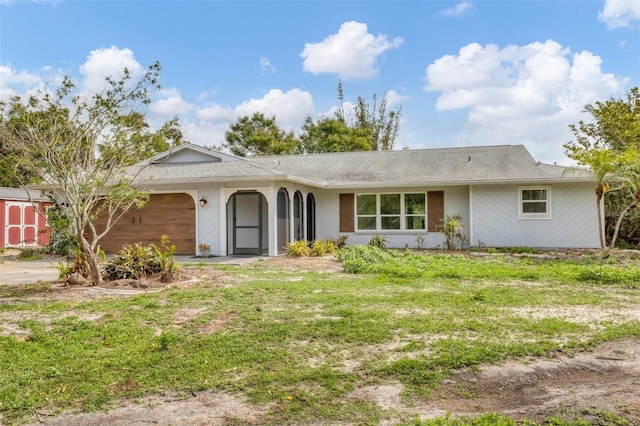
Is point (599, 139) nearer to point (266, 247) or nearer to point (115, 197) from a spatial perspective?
point (266, 247)

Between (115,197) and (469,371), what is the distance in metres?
7.34

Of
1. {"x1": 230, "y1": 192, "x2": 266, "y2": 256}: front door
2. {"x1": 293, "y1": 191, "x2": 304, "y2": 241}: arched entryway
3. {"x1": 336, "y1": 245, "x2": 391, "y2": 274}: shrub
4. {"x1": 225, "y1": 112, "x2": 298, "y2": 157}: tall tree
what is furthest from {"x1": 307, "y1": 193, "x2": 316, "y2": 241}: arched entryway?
{"x1": 225, "y1": 112, "x2": 298, "y2": 157}: tall tree

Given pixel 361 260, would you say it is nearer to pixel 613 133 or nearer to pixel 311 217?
pixel 311 217

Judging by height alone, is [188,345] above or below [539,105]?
below

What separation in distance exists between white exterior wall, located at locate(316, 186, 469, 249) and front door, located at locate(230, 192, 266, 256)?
7.97ft

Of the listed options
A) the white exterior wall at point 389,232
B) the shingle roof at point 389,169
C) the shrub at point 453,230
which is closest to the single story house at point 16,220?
the shingle roof at point 389,169

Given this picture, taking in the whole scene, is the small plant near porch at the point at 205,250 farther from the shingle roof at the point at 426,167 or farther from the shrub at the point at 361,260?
the shrub at the point at 361,260

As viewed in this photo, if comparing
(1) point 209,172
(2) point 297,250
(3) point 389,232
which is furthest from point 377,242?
(1) point 209,172

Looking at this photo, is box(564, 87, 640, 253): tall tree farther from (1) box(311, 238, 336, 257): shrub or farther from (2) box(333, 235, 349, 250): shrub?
Result: (1) box(311, 238, 336, 257): shrub

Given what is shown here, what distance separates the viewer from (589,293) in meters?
7.13

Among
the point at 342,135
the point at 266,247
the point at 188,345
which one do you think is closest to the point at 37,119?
the point at 188,345

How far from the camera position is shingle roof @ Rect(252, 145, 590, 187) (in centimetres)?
1494

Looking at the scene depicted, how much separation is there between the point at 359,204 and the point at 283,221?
129 inches

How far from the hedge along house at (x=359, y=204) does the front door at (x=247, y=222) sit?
3 centimetres
